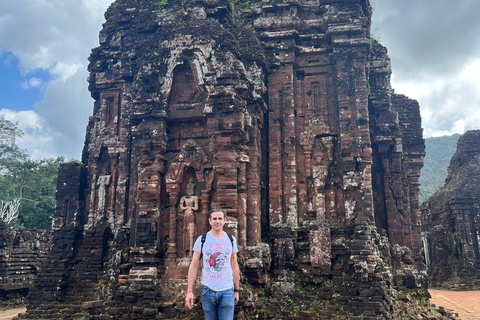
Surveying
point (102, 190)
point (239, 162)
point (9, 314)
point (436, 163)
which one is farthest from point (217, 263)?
point (436, 163)

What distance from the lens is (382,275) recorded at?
11.4 metres

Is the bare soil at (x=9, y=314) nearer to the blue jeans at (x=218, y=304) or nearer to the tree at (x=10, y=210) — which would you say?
the blue jeans at (x=218, y=304)

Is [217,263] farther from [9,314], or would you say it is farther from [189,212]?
[9,314]

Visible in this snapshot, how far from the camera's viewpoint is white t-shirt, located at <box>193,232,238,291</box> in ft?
19.0

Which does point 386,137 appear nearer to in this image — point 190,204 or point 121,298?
point 190,204

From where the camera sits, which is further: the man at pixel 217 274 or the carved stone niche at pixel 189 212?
the carved stone niche at pixel 189 212

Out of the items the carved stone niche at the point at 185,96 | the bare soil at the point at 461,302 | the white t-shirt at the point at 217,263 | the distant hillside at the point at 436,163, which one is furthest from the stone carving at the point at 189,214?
the distant hillside at the point at 436,163

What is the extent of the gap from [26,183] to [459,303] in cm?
3029

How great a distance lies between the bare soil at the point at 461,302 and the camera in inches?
661

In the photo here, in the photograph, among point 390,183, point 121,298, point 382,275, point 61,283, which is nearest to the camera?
point 121,298

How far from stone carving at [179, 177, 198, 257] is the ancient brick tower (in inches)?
1.2

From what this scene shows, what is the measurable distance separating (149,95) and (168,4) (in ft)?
12.4

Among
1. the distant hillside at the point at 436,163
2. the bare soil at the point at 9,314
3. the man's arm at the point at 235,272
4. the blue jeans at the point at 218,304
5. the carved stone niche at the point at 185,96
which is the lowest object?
the bare soil at the point at 9,314

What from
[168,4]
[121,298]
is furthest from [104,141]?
[121,298]
